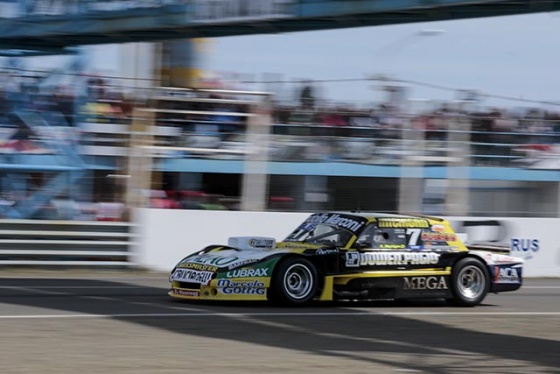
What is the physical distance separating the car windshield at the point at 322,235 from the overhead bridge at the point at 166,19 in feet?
13.9

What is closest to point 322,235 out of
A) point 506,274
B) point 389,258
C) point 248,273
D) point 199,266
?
point 389,258

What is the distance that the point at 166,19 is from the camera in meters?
17.8

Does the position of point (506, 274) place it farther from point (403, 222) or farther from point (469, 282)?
point (403, 222)

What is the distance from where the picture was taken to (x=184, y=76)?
24188 millimetres

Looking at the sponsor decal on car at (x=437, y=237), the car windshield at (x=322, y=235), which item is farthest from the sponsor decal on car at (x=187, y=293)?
the sponsor decal on car at (x=437, y=237)

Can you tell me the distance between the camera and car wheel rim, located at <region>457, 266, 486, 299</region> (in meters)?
12.5

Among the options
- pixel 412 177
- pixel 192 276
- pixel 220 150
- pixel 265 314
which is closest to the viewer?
pixel 265 314

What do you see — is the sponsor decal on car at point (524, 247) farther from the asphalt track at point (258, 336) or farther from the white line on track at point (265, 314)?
the white line on track at point (265, 314)

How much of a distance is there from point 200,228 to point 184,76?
7.92 metres

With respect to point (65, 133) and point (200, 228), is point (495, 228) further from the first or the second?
point (65, 133)

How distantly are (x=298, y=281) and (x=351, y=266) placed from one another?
0.69 m

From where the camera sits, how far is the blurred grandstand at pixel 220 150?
16969 millimetres

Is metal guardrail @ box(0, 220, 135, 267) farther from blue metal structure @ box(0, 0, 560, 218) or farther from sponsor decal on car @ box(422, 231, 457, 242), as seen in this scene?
sponsor decal on car @ box(422, 231, 457, 242)

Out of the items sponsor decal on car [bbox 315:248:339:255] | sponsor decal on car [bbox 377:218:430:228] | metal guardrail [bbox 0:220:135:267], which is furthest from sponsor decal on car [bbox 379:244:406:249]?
metal guardrail [bbox 0:220:135:267]
